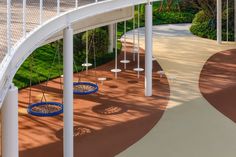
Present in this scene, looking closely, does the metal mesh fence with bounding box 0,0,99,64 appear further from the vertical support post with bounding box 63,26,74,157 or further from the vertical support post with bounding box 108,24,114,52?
the vertical support post with bounding box 108,24,114,52

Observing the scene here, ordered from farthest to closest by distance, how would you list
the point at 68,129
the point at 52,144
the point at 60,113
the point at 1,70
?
1. the point at 60,113
2. the point at 52,144
3. the point at 68,129
4. the point at 1,70

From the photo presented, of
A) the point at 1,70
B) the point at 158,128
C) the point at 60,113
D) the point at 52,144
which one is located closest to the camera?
the point at 1,70

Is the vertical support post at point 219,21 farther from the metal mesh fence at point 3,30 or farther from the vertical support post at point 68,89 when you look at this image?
the metal mesh fence at point 3,30

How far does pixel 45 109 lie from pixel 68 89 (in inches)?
173

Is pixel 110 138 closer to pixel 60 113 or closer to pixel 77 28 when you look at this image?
pixel 60 113

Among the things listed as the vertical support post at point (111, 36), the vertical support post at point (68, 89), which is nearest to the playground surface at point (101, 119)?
the vertical support post at point (68, 89)

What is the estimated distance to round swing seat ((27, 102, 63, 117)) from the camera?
16.7 m

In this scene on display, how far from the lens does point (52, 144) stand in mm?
14594

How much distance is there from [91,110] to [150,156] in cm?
434

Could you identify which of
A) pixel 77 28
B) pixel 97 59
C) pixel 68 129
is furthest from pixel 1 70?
pixel 97 59

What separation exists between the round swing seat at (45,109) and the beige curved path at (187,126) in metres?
3.36

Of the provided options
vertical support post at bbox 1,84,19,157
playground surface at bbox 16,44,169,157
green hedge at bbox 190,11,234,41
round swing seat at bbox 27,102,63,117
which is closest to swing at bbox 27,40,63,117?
round swing seat at bbox 27,102,63,117

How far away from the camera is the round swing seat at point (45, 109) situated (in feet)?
54.9

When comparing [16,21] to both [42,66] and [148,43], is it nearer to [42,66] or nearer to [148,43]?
[148,43]
